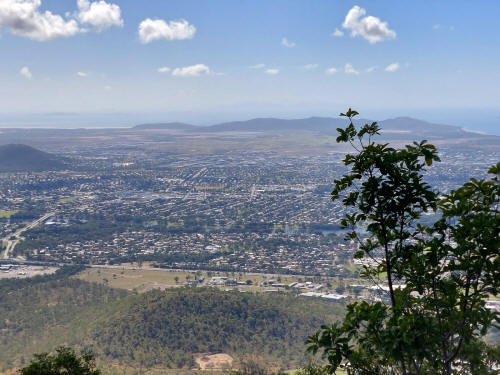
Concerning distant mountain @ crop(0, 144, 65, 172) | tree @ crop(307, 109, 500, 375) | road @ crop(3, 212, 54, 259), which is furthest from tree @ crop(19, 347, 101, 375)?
distant mountain @ crop(0, 144, 65, 172)

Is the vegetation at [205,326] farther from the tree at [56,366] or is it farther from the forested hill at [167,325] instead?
the tree at [56,366]

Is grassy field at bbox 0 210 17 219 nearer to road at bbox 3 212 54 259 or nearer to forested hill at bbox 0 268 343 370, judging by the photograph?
road at bbox 3 212 54 259

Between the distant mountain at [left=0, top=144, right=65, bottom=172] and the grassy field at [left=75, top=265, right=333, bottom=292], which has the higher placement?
the distant mountain at [left=0, top=144, right=65, bottom=172]

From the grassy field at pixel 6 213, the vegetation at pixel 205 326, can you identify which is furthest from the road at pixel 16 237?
the vegetation at pixel 205 326

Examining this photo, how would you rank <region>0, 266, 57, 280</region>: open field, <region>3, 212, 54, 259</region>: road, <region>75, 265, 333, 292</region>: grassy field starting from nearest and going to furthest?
1. <region>75, 265, 333, 292</region>: grassy field
2. <region>0, 266, 57, 280</region>: open field
3. <region>3, 212, 54, 259</region>: road

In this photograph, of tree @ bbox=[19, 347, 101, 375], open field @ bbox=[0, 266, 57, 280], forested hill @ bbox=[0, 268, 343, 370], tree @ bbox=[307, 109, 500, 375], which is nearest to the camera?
tree @ bbox=[307, 109, 500, 375]

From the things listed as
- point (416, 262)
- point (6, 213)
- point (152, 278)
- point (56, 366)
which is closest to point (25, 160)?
point (6, 213)

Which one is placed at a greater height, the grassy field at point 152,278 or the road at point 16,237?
the road at point 16,237

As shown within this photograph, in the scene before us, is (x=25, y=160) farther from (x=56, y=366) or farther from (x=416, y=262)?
(x=416, y=262)
